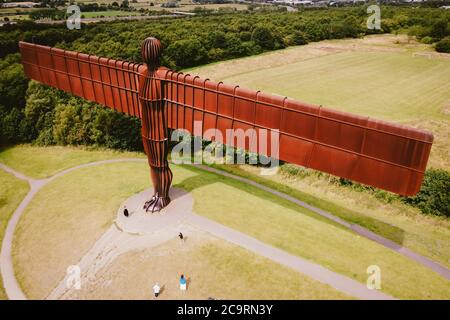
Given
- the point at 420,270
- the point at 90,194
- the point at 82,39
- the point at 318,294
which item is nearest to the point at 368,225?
the point at 420,270

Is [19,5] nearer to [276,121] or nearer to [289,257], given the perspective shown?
[276,121]

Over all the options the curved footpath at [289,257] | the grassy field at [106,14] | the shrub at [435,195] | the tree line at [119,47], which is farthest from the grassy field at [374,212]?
the grassy field at [106,14]

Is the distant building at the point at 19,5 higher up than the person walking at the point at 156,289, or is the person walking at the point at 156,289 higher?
the distant building at the point at 19,5

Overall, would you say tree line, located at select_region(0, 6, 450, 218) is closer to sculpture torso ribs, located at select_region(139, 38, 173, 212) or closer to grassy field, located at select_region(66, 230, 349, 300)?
sculpture torso ribs, located at select_region(139, 38, 173, 212)

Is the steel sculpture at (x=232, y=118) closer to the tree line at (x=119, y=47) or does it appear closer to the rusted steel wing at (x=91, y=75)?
the rusted steel wing at (x=91, y=75)
